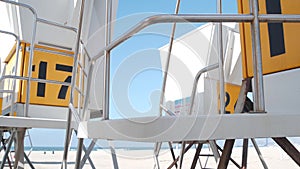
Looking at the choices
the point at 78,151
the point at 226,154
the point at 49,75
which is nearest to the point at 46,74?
the point at 49,75

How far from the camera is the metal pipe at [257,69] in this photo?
59 cm

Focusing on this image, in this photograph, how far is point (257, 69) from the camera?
1.97ft

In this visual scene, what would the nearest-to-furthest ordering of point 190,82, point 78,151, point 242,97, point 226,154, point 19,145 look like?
point 226,154 < point 78,151 < point 242,97 < point 19,145 < point 190,82

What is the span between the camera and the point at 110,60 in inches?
31.8

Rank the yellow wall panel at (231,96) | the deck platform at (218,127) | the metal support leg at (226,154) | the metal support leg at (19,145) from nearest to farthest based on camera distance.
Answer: the deck platform at (218,127) < the metal support leg at (226,154) < the metal support leg at (19,145) < the yellow wall panel at (231,96)

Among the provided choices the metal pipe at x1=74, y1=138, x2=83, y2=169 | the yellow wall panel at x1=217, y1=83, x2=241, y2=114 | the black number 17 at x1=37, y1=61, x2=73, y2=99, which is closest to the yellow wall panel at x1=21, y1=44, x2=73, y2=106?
the black number 17 at x1=37, y1=61, x2=73, y2=99

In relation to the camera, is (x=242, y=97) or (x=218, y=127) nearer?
(x=218, y=127)

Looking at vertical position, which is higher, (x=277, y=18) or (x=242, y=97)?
(x=277, y=18)

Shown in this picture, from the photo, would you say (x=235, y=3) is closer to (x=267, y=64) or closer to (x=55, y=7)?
(x=267, y=64)

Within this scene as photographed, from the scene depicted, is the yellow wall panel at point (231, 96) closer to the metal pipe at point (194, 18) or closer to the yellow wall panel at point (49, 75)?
the yellow wall panel at point (49, 75)

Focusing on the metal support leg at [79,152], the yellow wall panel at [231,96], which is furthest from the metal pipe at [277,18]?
the yellow wall panel at [231,96]

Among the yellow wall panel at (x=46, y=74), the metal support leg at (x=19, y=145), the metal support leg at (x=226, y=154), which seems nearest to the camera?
the metal support leg at (x=226, y=154)

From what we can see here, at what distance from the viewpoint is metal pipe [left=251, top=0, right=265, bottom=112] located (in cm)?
59

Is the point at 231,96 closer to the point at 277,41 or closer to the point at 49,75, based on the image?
the point at 277,41
